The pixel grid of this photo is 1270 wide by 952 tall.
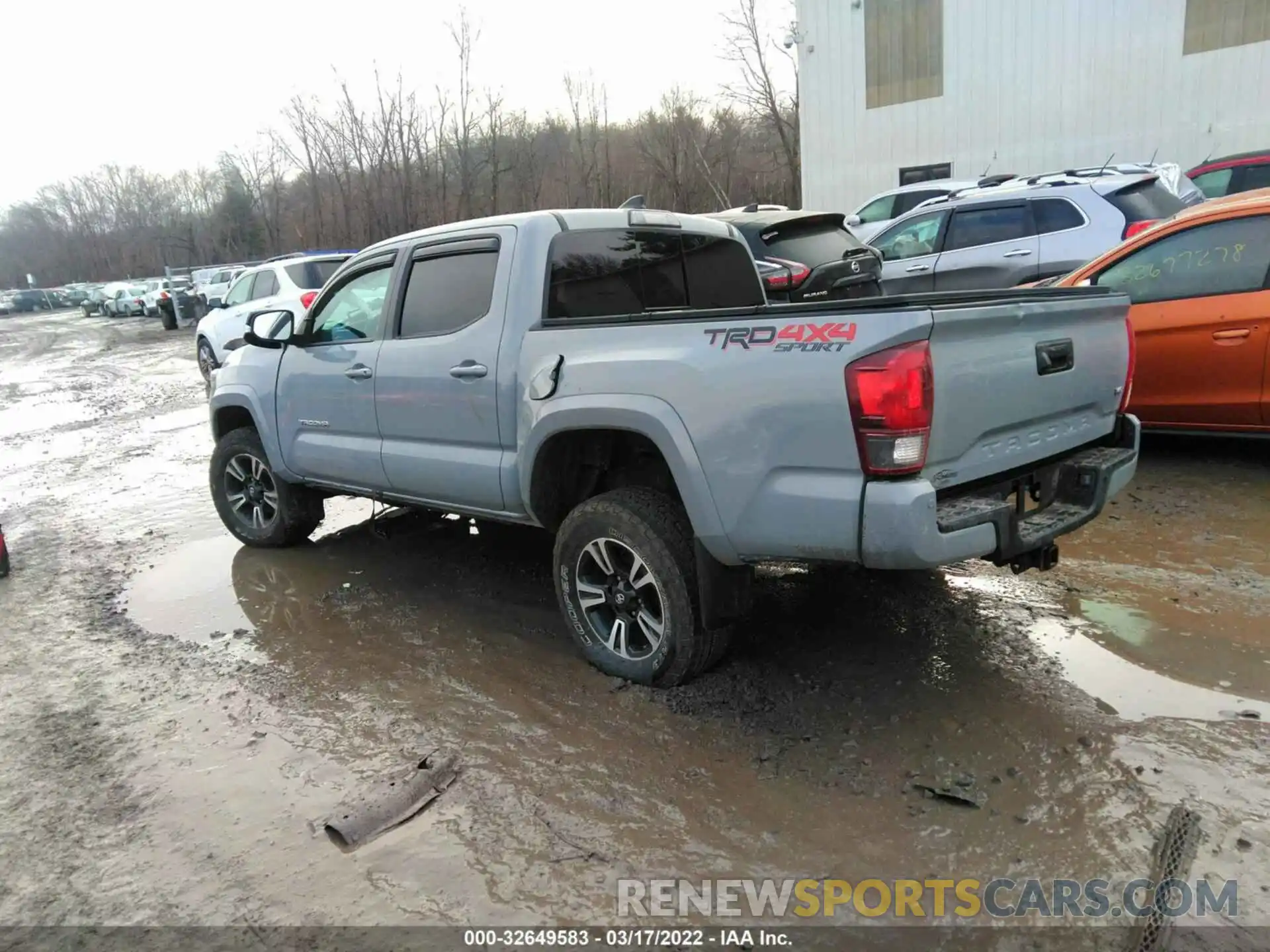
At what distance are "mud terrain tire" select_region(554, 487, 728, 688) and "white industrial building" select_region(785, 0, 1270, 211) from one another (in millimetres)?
19100

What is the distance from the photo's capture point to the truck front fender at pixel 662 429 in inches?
122

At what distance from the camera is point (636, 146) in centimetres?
3800

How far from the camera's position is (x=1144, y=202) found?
8.67 m

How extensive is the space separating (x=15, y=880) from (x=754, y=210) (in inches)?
326

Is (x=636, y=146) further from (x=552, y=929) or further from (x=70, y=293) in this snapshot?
(x=70, y=293)

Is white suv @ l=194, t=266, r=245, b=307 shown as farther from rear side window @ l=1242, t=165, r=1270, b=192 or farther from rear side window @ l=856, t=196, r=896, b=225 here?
rear side window @ l=1242, t=165, r=1270, b=192

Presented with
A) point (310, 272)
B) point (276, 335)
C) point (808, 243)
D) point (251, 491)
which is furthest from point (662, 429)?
point (310, 272)

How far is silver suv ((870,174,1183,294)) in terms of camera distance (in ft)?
28.4

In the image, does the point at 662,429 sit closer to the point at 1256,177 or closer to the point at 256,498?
the point at 256,498

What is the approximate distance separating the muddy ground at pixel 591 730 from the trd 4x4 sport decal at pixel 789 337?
4.67ft

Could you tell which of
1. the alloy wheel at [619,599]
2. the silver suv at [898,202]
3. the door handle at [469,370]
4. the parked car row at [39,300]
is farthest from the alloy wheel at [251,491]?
the parked car row at [39,300]

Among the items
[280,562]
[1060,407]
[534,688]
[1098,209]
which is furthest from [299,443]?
[1098,209]

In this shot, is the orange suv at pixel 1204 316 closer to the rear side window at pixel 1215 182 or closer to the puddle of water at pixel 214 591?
the puddle of water at pixel 214 591

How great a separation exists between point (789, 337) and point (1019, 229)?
7560 millimetres
